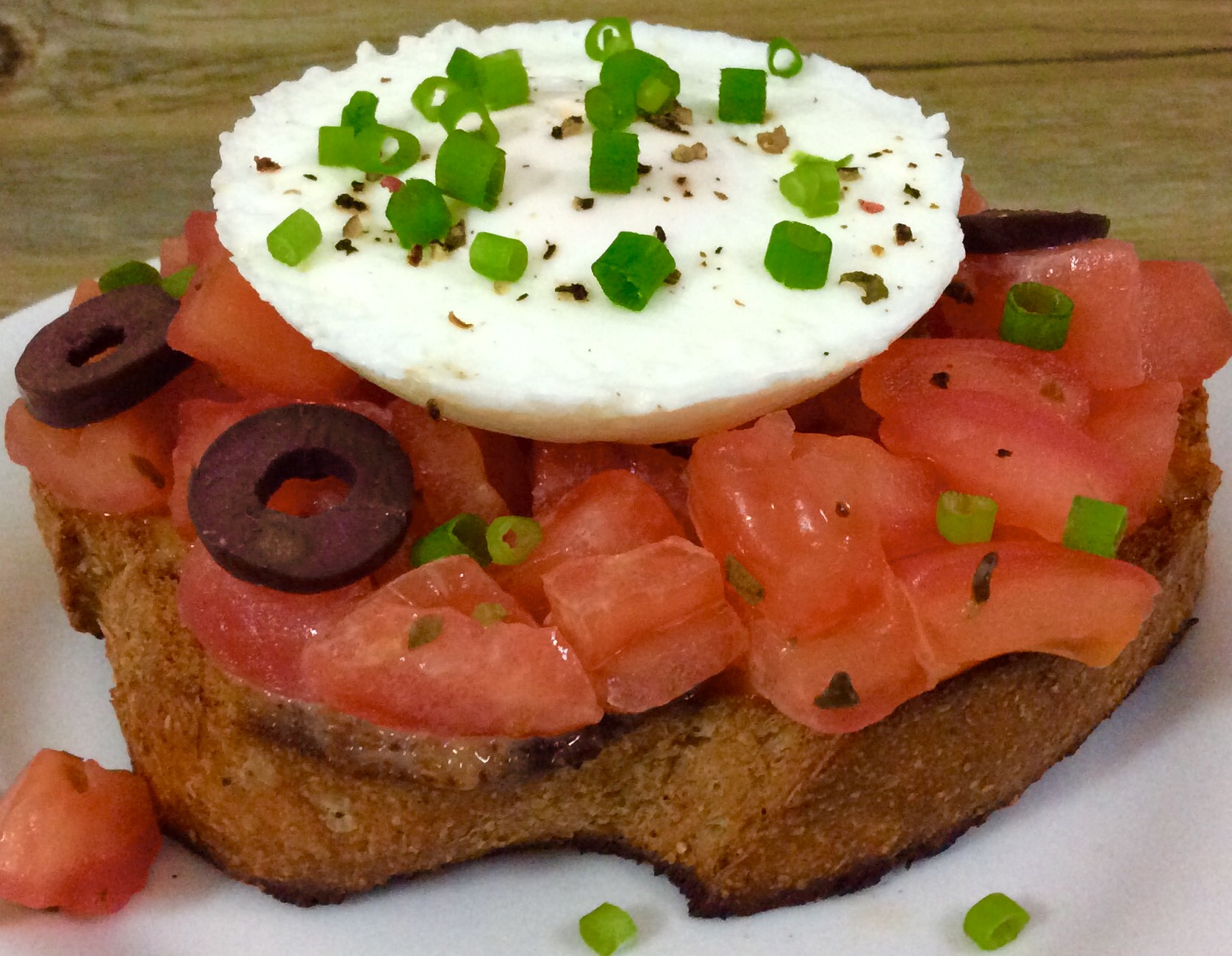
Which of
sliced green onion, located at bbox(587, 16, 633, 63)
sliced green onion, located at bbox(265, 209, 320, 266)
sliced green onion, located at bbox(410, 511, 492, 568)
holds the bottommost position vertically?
sliced green onion, located at bbox(410, 511, 492, 568)

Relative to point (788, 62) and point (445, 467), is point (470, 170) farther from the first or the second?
point (788, 62)

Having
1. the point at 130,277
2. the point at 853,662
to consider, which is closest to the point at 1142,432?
the point at 853,662

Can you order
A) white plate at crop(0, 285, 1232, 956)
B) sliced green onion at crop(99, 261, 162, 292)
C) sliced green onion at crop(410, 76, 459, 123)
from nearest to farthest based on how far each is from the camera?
white plate at crop(0, 285, 1232, 956)
sliced green onion at crop(410, 76, 459, 123)
sliced green onion at crop(99, 261, 162, 292)

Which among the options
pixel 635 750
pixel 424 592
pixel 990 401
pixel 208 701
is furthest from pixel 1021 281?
pixel 208 701

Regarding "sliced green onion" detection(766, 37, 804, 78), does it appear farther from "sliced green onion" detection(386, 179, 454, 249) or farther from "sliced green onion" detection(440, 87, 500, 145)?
"sliced green onion" detection(386, 179, 454, 249)

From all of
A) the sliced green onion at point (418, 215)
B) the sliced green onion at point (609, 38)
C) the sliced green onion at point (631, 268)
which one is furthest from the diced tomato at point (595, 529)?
the sliced green onion at point (609, 38)

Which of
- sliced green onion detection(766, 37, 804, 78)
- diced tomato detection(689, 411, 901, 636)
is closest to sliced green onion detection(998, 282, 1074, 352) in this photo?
diced tomato detection(689, 411, 901, 636)

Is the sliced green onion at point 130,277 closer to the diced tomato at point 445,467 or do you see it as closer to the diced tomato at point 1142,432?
the diced tomato at point 445,467
